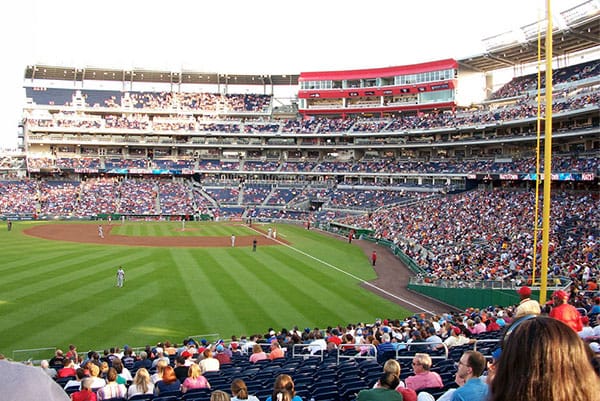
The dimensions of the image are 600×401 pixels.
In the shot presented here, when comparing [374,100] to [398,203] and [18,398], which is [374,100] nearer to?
[398,203]

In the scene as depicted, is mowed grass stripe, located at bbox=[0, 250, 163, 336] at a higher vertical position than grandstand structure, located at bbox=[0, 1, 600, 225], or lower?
lower

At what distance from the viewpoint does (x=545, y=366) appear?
1.96 meters

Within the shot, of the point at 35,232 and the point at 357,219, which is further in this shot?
the point at 357,219

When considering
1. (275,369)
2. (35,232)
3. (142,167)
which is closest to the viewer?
(275,369)

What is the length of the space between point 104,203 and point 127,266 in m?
43.1

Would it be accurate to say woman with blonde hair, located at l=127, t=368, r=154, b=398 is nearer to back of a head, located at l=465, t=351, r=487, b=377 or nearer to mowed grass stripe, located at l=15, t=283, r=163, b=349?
back of a head, located at l=465, t=351, r=487, b=377

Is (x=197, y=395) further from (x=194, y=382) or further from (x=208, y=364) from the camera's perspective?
(x=208, y=364)

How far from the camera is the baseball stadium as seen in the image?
10.5 m

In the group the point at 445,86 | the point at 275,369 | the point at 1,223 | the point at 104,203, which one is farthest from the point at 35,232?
the point at 445,86

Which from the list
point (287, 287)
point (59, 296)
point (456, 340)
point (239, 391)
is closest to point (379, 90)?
point (287, 287)

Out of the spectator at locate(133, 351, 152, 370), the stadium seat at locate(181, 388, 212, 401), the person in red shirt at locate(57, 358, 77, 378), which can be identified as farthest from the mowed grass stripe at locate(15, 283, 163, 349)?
the stadium seat at locate(181, 388, 212, 401)

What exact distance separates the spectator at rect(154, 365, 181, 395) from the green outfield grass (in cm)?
1015

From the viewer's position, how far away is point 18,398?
1528mm

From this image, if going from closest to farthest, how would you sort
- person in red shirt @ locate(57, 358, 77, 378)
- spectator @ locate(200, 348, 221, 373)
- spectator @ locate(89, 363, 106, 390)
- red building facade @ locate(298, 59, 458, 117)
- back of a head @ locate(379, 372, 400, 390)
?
back of a head @ locate(379, 372, 400, 390)
spectator @ locate(89, 363, 106, 390)
spectator @ locate(200, 348, 221, 373)
person in red shirt @ locate(57, 358, 77, 378)
red building facade @ locate(298, 59, 458, 117)
